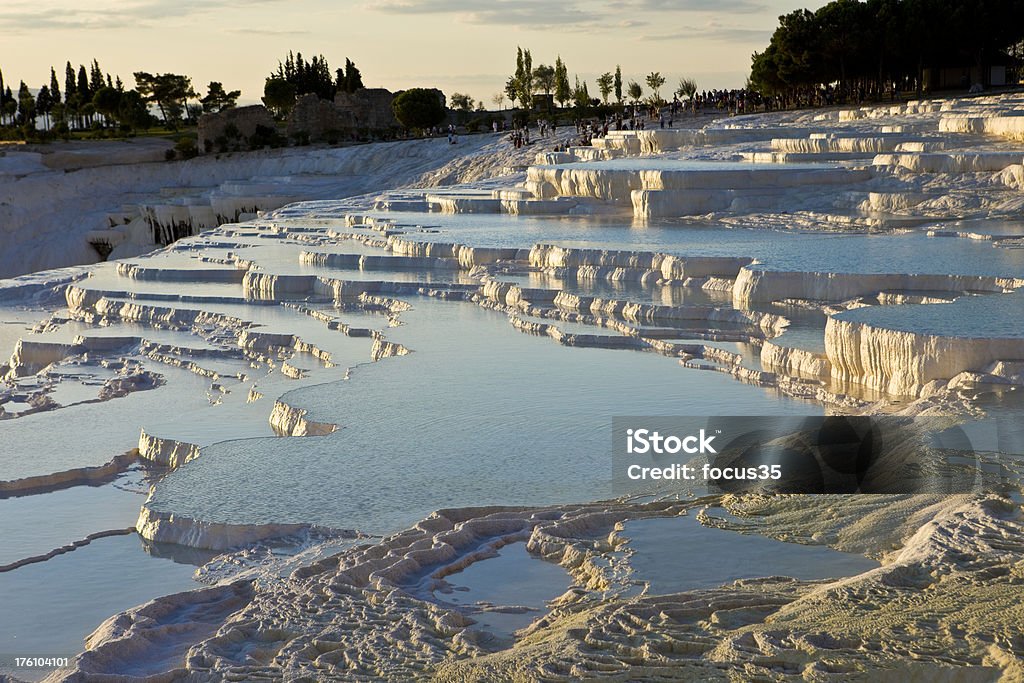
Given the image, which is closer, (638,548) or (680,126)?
(638,548)

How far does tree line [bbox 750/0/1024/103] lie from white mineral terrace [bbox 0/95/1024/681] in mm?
16849

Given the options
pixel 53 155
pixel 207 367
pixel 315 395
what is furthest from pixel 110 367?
pixel 53 155

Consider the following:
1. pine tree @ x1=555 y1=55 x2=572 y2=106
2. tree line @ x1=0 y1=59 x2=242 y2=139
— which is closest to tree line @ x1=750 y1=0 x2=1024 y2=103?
pine tree @ x1=555 y1=55 x2=572 y2=106

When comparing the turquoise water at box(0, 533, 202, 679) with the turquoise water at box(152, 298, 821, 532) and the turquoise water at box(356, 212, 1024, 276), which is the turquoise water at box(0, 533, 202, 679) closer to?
the turquoise water at box(152, 298, 821, 532)

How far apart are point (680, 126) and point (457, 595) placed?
81.9 ft

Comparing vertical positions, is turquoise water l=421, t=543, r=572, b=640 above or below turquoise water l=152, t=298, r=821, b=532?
below

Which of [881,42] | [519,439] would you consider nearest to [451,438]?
[519,439]

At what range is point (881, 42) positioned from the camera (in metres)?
30.2

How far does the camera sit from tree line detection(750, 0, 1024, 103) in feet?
95.5

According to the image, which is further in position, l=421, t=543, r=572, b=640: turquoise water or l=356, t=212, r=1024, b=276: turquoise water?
l=356, t=212, r=1024, b=276: turquoise water

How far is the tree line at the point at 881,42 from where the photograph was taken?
29109mm

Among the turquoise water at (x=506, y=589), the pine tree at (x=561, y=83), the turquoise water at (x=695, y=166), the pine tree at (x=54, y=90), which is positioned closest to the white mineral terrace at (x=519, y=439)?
the turquoise water at (x=506, y=589)

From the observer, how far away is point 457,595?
4.36 m

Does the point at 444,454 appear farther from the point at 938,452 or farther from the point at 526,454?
the point at 938,452
